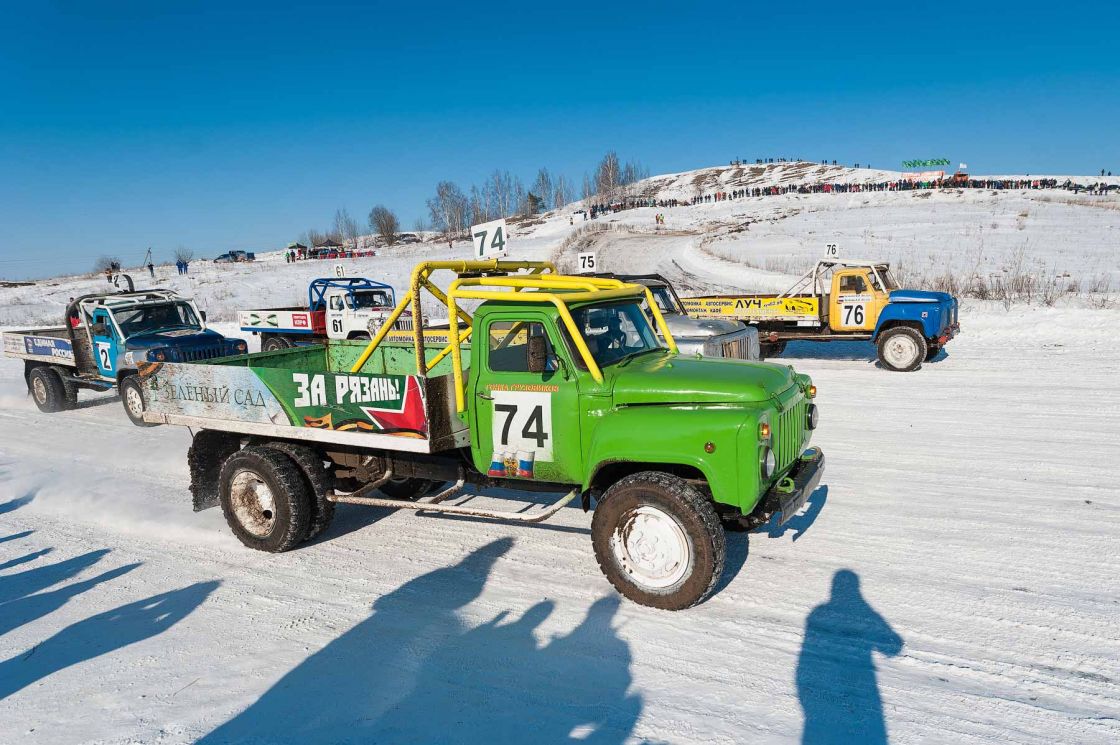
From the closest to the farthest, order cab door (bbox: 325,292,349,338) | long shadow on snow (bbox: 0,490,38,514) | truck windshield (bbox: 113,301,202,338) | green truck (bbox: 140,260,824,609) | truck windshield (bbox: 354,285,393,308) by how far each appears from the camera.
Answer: green truck (bbox: 140,260,824,609)
long shadow on snow (bbox: 0,490,38,514)
truck windshield (bbox: 113,301,202,338)
cab door (bbox: 325,292,349,338)
truck windshield (bbox: 354,285,393,308)

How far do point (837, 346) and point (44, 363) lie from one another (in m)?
16.9

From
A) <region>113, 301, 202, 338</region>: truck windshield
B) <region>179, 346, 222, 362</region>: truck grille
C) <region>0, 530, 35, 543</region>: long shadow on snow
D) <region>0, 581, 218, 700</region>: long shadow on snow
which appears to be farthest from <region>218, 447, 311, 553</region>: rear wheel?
<region>113, 301, 202, 338</region>: truck windshield

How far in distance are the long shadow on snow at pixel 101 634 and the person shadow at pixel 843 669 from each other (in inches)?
168

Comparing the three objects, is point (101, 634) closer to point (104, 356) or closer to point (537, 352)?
point (537, 352)

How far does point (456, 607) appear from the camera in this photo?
16.5 ft

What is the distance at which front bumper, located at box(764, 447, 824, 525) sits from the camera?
474 cm

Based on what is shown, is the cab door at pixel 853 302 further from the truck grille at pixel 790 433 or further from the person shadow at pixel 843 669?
the person shadow at pixel 843 669

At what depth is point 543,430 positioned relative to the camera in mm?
5215

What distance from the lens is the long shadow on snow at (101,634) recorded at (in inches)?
171

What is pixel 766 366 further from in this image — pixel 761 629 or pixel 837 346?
pixel 837 346

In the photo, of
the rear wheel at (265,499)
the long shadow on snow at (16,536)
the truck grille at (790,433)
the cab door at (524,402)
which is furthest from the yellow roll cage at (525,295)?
the long shadow on snow at (16,536)

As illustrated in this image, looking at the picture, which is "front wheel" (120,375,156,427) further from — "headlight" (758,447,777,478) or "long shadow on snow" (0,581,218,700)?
"headlight" (758,447,777,478)

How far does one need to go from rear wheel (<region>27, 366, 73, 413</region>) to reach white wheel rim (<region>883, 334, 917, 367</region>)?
15.4m

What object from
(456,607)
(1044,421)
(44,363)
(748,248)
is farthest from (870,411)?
(748,248)
